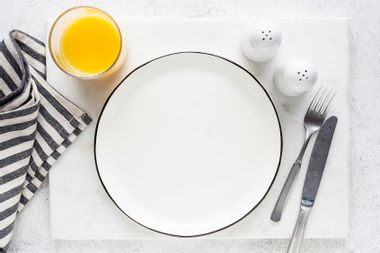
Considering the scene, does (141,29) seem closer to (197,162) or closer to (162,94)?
(162,94)

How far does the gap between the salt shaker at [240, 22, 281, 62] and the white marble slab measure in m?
0.05

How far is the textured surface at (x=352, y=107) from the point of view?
0.72 m

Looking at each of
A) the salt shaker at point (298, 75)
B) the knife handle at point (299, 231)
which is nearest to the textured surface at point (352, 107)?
the knife handle at point (299, 231)

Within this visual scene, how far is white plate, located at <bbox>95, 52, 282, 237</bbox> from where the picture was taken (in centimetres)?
70

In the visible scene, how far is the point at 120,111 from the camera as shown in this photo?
0.70m

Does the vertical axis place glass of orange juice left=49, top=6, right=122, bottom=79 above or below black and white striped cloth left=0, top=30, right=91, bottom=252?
above

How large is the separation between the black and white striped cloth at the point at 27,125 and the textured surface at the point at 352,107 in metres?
0.03

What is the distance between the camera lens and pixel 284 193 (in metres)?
0.70

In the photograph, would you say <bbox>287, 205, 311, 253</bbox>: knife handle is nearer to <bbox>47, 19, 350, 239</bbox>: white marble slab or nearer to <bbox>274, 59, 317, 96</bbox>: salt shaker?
<bbox>47, 19, 350, 239</bbox>: white marble slab

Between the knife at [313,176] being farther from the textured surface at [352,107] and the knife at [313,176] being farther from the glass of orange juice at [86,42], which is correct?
the glass of orange juice at [86,42]

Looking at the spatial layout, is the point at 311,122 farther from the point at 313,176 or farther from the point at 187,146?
the point at 187,146

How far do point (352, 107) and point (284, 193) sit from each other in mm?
175

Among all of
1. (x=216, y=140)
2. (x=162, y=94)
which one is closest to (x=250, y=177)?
(x=216, y=140)

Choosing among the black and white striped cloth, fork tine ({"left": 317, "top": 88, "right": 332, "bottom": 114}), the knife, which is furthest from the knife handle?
the black and white striped cloth
